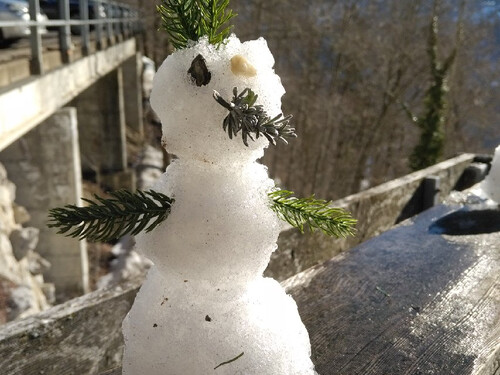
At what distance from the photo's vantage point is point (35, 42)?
5.40 m

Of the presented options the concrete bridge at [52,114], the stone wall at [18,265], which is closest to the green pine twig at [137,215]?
the concrete bridge at [52,114]

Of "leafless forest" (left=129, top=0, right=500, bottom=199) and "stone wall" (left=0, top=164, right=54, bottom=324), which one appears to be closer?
"stone wall" (left=0, top=164, right=54, bottom=324)

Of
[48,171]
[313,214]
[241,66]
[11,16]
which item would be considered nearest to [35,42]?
[11,16]

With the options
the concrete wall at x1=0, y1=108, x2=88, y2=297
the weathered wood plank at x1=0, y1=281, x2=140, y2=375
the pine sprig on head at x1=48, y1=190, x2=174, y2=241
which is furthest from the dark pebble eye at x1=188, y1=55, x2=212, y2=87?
the concrete wall at x1=0, y1=108, x2=88, y2=297

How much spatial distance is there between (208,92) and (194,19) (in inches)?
6.5

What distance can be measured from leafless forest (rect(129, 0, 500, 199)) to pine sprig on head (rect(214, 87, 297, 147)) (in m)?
16.1

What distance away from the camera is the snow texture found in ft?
9.41

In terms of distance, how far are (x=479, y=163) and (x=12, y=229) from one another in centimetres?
729

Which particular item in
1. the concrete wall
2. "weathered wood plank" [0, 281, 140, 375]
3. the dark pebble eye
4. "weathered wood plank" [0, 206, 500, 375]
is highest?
the dark pebble eye

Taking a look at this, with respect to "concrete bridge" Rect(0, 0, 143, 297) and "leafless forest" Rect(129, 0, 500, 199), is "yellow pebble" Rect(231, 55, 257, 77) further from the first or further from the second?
"leafless forest" Rect(129, 0, 500, 199)

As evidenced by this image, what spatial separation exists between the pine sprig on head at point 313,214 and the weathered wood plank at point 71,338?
47.2 inches

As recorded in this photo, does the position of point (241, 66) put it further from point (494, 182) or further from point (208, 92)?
point (494, 182)

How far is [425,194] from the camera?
430 centimetres

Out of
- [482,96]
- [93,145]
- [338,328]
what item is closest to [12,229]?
[338,328]
